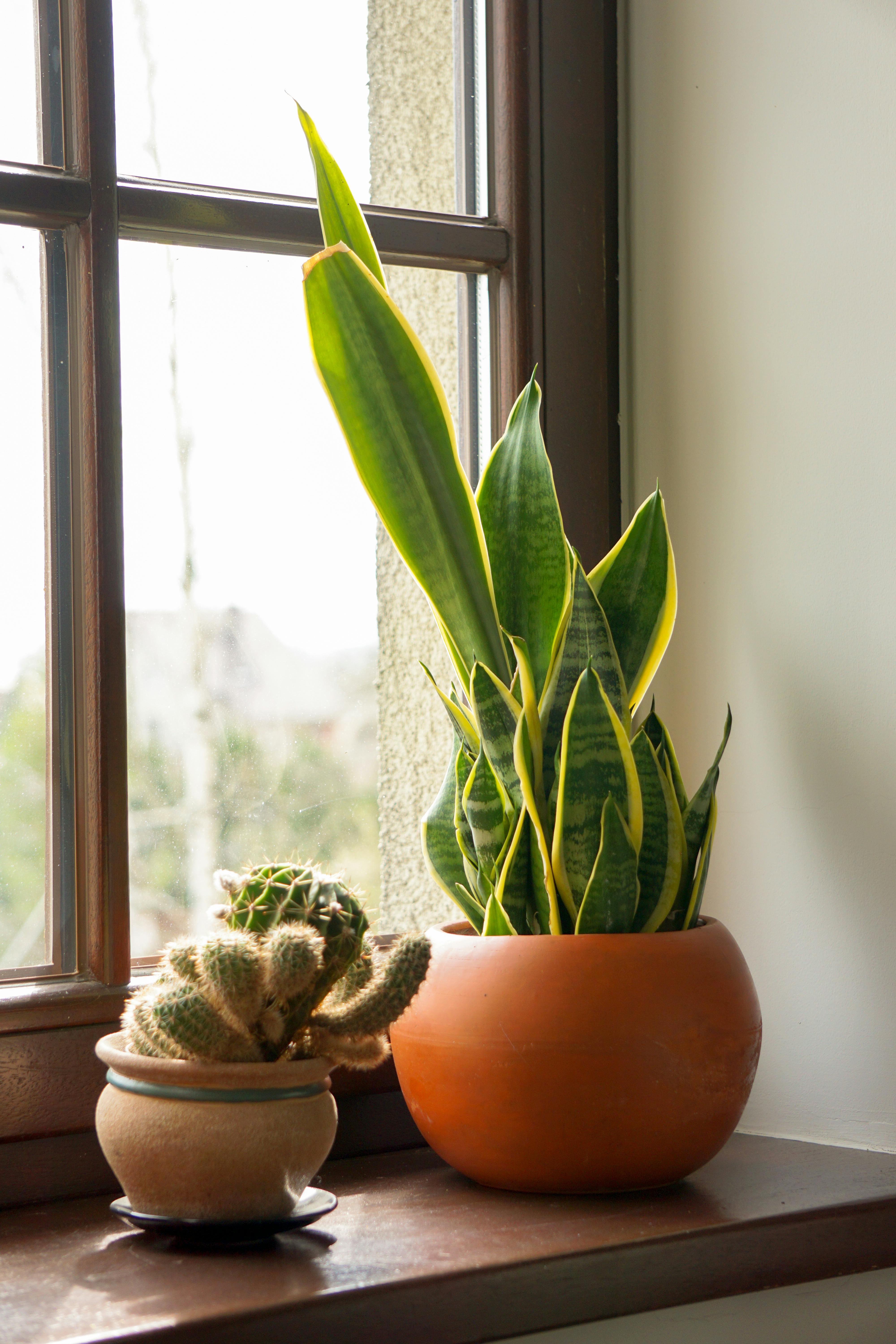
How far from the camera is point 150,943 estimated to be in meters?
0.97

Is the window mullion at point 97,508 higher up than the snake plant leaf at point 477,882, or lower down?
higher up

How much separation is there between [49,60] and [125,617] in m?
0.43

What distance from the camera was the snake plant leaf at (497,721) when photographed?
33.5 inches

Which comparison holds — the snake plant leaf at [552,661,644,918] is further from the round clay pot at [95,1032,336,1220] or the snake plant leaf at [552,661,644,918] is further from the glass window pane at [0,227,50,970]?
the glass window pane at [0,227,50,970]

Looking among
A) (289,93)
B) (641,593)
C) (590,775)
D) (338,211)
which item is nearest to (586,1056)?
(590,775)

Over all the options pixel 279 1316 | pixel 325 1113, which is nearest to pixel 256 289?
pixel 325 1113

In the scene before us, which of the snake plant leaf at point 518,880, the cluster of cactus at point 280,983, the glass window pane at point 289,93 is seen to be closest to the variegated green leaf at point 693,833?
the snake plant leaf at point 518,880

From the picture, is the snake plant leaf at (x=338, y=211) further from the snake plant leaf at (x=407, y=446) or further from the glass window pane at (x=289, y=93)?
the glass window pane at (x=289, y=93)

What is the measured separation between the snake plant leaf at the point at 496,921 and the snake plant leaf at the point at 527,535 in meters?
0.15

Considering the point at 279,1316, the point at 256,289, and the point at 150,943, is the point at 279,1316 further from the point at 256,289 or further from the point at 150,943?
the point at 256,289

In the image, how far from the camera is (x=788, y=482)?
3.33 feet

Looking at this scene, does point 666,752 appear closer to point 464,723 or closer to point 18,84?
point 464,723

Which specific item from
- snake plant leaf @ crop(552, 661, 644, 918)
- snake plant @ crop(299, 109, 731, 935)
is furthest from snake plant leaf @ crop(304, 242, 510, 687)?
snake plant leaf @ crop(552, 661, 644, 918)

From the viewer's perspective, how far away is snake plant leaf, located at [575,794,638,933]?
0.79 metres
